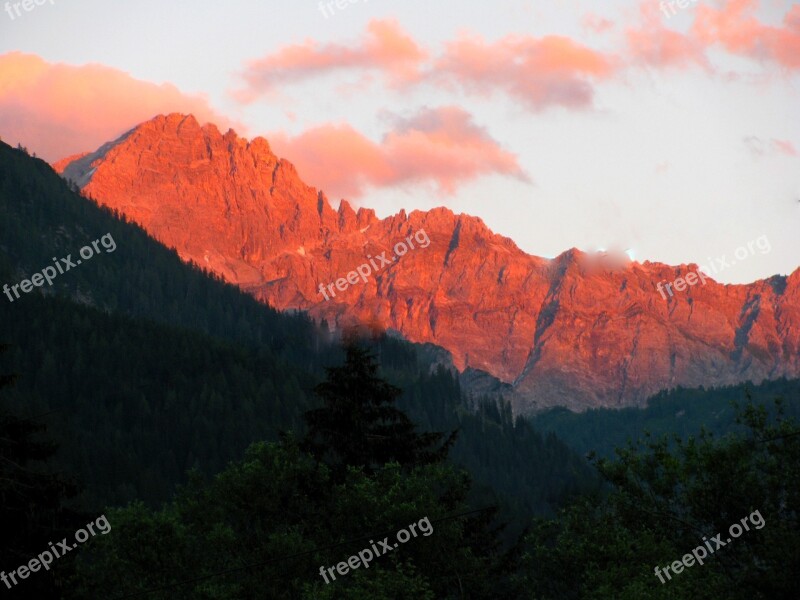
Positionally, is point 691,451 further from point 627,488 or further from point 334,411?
point 334,411

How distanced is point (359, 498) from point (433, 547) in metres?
4.68

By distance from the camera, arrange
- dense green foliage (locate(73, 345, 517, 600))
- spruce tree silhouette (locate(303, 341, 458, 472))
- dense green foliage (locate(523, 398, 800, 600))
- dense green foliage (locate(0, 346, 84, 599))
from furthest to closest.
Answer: spruce tree silhouette (locate(303, 341, 458, 472)) → dense green foliage (locate(73, 345, 517, 600)) → dense green foliage (locate(523, 398, 800, 600)) → dense green foliage (locate(0, 346, 84, 599))

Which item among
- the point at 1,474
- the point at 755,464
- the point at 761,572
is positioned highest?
the point at 1,474

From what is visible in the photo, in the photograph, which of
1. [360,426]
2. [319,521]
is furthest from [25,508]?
[360,426]

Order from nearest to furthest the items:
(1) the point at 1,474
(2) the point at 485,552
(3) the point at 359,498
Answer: (1) the point at 1,474 → (3) the point at 359,498 → (2) the point at 485,552

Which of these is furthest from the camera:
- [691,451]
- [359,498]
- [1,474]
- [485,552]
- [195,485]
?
[195,485]

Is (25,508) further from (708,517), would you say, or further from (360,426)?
(708,517)

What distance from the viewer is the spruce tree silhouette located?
65.9 m

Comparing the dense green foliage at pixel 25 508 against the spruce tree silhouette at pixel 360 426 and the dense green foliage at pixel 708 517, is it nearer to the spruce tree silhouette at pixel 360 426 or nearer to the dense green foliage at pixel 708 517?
the spruce tree silhouette at pixel 360 426

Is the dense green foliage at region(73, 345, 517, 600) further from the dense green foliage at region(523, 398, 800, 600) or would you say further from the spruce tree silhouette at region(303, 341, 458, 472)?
the dense green foliage at region(523, 398, 800, 600)

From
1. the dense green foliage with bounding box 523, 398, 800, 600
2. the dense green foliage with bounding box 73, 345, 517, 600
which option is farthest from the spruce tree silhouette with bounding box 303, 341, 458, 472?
the dense green foliage with bounding box 523, 398, 800, 600

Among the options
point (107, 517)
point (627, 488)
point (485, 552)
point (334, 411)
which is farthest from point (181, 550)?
point (627, 488)

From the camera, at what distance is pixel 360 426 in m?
66.4

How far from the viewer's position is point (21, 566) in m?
44.6
